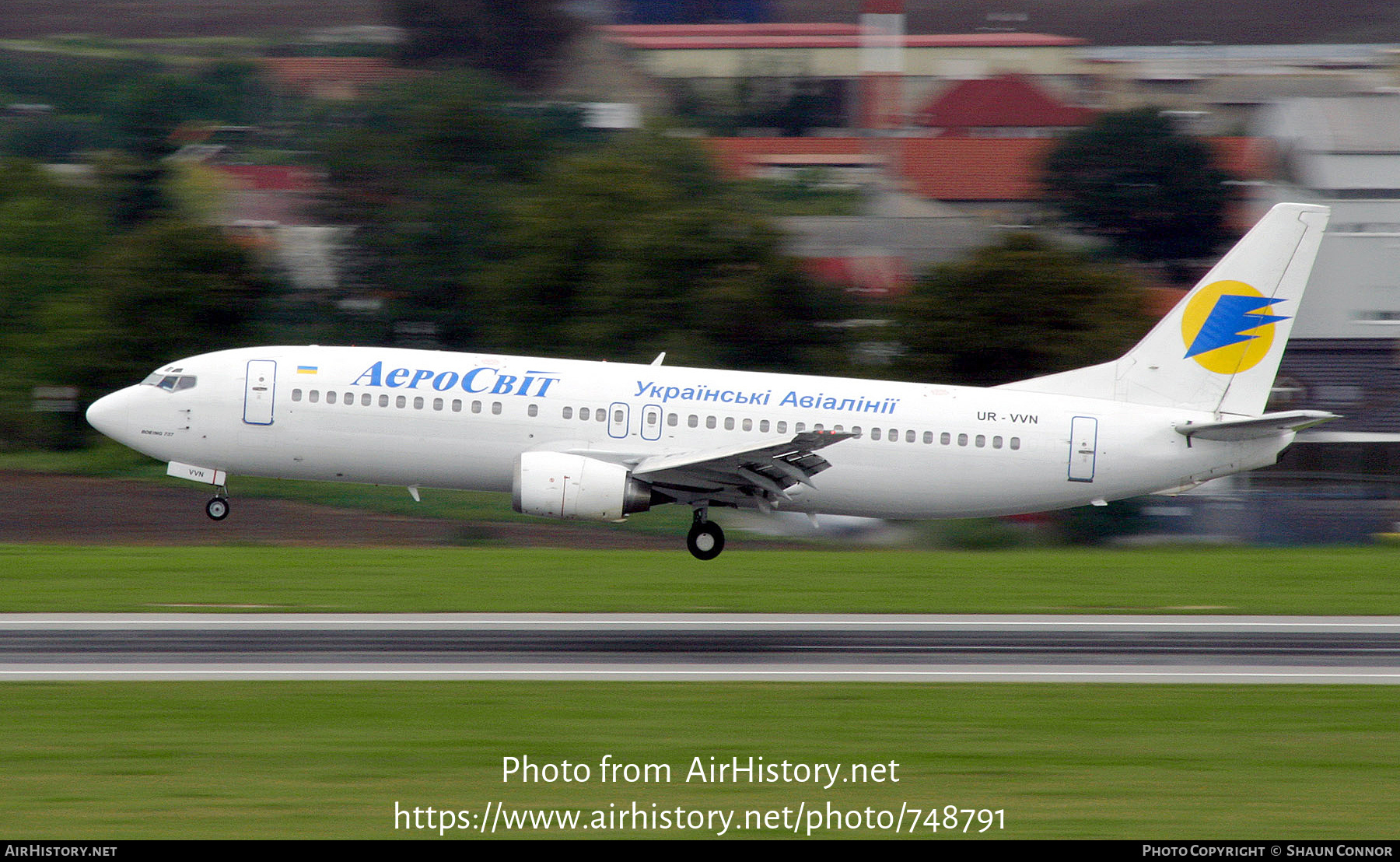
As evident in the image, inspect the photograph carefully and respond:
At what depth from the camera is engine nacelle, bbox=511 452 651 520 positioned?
86.6 ft

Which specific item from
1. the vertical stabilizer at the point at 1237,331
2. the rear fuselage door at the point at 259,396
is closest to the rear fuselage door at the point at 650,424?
the rear fuselage door at the point at 259,396

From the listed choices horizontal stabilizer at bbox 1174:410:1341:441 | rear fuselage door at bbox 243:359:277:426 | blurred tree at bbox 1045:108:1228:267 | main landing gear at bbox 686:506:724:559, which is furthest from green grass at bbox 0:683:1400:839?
blurred tree at bbox 1045:108:1228:267

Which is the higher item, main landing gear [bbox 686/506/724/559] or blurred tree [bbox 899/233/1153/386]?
blurred tree [bbox 899/233/1153/386]

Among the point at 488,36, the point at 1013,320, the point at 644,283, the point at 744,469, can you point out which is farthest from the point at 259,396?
the point at 488,36

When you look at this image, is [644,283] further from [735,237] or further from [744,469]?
[744,469]

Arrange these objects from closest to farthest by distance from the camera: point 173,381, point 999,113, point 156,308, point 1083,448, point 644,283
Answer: point 173,381 → point 1083,448 → point 644,283 → point 156,308 → point 999,113

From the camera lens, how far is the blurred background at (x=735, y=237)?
46.0 meters

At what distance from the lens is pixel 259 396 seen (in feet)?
92.1

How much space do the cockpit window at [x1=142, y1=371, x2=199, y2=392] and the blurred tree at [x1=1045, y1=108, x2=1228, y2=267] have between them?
2750 inches

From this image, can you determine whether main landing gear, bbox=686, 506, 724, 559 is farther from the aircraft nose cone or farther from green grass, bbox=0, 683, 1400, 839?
the aircraft nose cone

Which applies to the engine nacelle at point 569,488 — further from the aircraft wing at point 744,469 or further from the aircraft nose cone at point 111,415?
the aircraft nose cone at point 111,415

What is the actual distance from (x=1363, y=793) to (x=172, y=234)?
154ft

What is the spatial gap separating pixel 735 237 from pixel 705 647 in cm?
3184

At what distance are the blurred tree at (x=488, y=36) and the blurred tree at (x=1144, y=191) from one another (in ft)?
190
